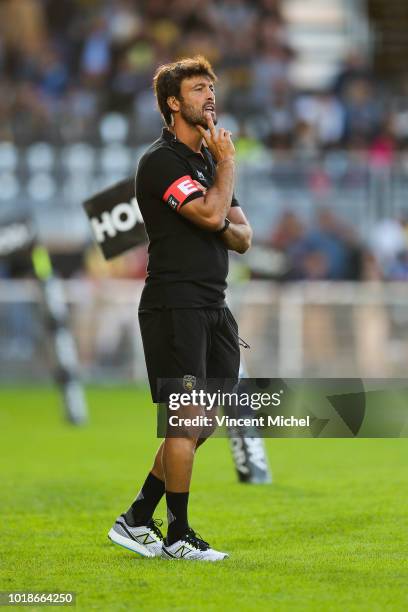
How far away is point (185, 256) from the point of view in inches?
266

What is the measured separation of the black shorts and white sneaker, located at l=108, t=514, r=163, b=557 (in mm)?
763

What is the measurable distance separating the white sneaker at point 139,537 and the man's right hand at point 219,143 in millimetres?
1841

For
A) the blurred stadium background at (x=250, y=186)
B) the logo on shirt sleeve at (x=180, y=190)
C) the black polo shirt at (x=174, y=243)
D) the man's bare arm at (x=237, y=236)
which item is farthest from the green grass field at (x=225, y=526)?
the blurred stadium background at (x=250, y=186)

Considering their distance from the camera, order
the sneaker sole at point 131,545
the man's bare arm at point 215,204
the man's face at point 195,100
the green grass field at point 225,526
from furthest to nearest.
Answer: the sneaker sole at point 131,545
the man's face at point 195,100
the man's bare arm at point 215,204
the green grass field at point 225,526

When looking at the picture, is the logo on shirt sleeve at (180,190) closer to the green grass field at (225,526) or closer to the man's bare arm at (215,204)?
the man's bare arm at (215,204)

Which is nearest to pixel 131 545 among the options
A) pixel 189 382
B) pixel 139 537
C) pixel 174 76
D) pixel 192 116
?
pixel 139 537

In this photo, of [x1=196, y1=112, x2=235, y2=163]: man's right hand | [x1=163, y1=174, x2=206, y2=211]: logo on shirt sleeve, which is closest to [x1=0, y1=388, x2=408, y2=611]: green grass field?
[x1=163, y1=174, x2=206, y2=211]: logo on shirt sleeve

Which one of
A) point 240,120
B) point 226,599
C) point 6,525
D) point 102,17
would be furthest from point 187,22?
point 226,599

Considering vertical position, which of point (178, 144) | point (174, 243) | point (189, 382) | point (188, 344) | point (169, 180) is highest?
point (178, 144)

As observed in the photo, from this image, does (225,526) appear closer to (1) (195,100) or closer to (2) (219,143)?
(2) (219,143)

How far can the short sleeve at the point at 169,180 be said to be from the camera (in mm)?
6637

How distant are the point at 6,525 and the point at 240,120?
1422 cm

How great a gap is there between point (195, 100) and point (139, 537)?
2128mm

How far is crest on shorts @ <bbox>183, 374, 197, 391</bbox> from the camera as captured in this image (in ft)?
21.8
